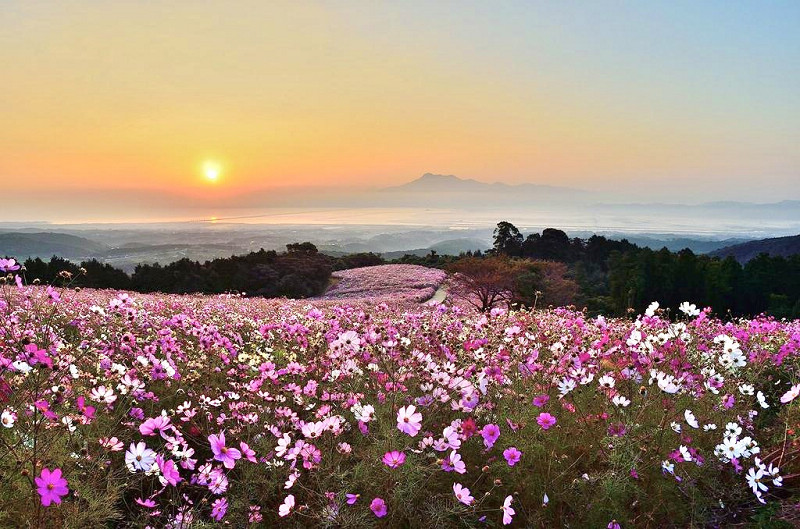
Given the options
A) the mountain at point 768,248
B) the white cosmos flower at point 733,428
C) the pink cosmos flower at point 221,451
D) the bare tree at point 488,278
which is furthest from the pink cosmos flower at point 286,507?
the mountain at point 768,248

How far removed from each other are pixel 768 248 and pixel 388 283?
418 ft

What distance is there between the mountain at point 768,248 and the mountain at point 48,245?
175490 millimetres

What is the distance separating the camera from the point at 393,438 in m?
3.38

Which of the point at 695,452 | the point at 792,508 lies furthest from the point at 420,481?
the point at 792,508

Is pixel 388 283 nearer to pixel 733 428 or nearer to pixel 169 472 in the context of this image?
pixel 733 428

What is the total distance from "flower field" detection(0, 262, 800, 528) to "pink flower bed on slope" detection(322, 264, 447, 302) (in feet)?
79.9

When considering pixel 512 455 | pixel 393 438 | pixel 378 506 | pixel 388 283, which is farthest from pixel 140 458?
pixel 388 283

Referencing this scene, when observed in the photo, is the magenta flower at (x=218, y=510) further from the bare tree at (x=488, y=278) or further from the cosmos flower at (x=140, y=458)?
the bare tree at (x=488, y=278)

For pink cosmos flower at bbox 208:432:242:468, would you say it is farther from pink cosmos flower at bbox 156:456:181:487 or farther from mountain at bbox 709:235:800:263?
mountain at bbox 709:235:800:263

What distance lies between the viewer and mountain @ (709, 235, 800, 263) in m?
116

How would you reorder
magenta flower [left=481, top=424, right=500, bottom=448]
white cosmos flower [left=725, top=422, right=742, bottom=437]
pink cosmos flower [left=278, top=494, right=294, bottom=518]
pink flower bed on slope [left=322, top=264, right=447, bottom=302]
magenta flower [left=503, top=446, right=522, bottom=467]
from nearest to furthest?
1. pink cosmos flower [left=278, top=494, right=294, bottom=518]
2. magenta flower [left=503, top=446, right=522, bottom=467]
3. magenta flower [left=481, top=424, right=500, bottom=448]
4. white cosmos flower [left=725, top=422, right=742, bottom=437]
5. pink flower bed on slope [left=322, top=264, right=447, bottom=302]

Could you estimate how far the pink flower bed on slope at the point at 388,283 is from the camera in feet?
109

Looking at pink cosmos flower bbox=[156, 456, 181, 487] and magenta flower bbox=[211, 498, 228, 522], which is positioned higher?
pink cosmos flower bbox=[156, 456, 181, 487]

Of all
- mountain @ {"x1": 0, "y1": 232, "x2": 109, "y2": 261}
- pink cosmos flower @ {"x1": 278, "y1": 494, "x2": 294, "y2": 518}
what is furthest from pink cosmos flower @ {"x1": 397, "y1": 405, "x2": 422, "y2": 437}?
mountain @ {"x1": 0, "y1": 232, "x2": 109, "y2": 261}
